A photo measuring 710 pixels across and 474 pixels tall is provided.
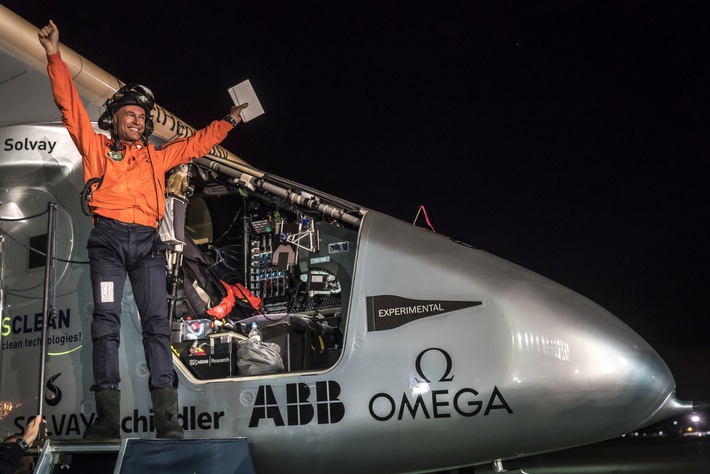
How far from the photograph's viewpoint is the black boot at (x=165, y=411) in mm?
3793

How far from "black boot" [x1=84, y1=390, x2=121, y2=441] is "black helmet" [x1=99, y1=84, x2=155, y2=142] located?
1.70m

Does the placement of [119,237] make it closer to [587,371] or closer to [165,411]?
[165,411]

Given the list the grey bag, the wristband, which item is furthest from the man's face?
the grey bag

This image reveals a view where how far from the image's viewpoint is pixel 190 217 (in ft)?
22.7

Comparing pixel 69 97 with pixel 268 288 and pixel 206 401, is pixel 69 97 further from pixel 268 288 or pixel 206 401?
pixel 268 288

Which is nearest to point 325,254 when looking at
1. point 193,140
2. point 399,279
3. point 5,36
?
point 399,279

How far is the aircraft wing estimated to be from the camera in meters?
4.57

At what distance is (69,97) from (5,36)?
1036mm

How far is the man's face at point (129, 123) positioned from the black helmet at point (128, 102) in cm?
3

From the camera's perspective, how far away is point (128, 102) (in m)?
4.23

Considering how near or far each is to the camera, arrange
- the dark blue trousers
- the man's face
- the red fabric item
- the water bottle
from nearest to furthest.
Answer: the dark blue trousers < the man's face < the water bottle < the red fabric item

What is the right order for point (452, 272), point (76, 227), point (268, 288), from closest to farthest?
point (452, 272)
point (76, 227)
point (268, 288)

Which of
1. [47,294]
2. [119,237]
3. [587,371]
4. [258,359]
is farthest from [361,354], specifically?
[47,294]

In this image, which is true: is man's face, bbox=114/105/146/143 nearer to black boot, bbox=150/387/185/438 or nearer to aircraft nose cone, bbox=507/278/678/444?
black boot, bbox=150/387/185/438
